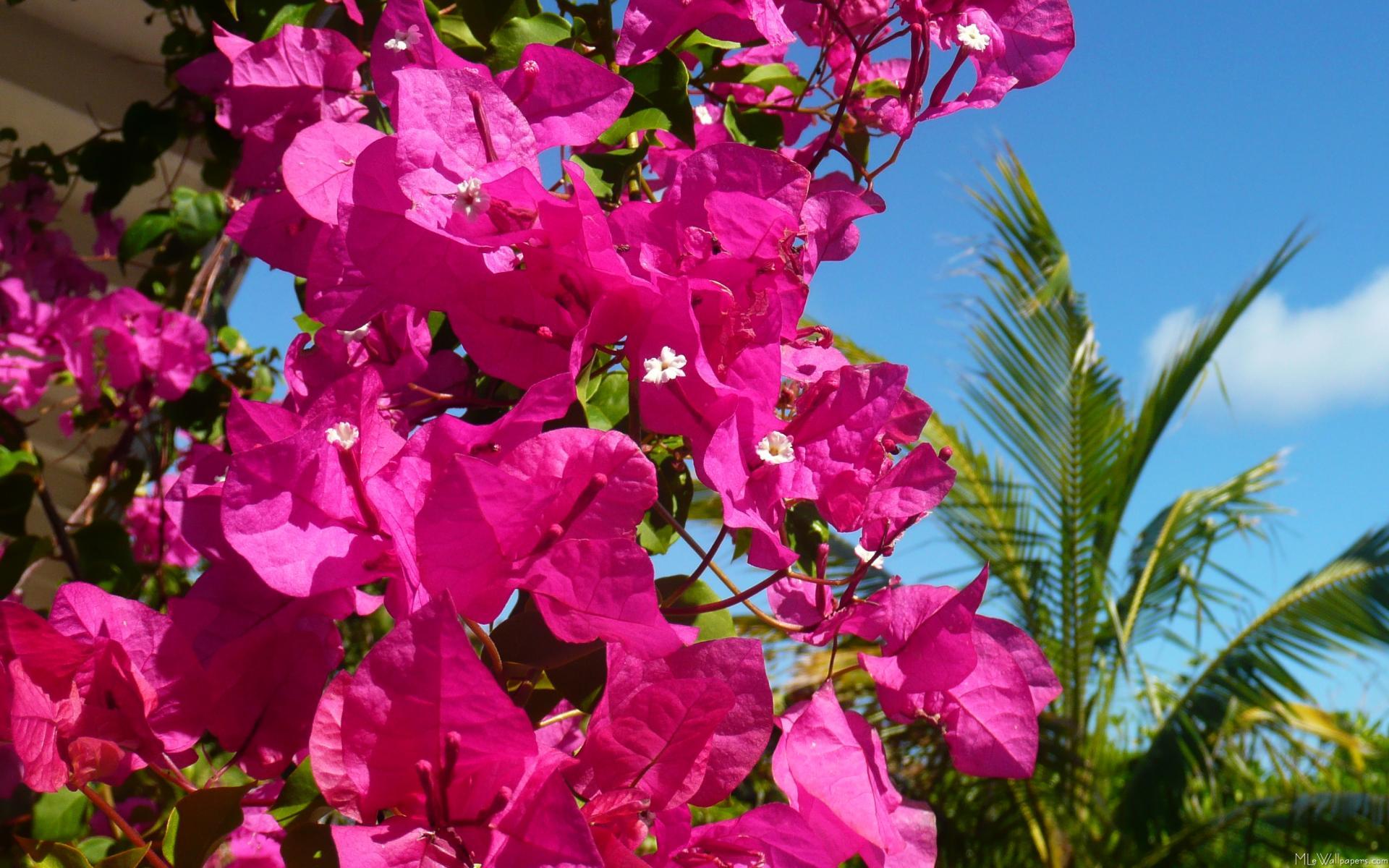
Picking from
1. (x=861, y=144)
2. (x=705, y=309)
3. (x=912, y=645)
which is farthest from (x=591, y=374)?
(x=861, y=144)

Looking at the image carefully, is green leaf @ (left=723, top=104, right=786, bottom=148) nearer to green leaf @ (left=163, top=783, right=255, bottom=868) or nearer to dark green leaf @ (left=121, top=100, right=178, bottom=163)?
green leaf @ (left=163, top=783, right=255, bottom=868)

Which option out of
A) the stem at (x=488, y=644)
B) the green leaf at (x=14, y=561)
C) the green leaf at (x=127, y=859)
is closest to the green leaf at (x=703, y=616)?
the stem at (x=488, y=644)

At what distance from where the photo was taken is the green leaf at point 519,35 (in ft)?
1.74

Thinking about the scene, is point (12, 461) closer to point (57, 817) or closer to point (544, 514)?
point (57, 817)

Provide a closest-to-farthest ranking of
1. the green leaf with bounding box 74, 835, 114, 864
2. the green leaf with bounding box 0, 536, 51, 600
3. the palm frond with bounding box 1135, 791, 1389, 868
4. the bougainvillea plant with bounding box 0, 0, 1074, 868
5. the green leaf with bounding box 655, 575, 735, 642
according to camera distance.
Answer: the bougainvillea plant with bounding box 0, 0, 1074, 868 < the green leaf with bounding box 655, 575, 735, 642 < the green leaf with bounding box 74, 835, 114, 864 < the green leaf with bounding box 0, 536, 51, 600 < the palm frond with bounding box 1135, 791, 1389, 868

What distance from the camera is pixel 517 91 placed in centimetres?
45

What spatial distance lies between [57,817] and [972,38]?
2.75 ft

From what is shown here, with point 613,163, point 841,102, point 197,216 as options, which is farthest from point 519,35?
point 197,216

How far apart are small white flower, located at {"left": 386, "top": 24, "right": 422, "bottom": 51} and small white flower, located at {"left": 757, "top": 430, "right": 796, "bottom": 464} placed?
0.25 m

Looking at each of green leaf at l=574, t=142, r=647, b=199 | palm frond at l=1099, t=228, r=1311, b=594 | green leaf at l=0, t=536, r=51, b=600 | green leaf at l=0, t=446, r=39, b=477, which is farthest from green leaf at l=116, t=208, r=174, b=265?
palm frond at l=1099, t=228, r=1311, b=594

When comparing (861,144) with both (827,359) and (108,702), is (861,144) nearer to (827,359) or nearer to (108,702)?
(827,359)

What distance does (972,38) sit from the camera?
46 cm

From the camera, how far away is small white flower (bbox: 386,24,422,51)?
46 cm

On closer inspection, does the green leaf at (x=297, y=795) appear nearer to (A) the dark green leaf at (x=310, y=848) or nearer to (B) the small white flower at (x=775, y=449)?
(A) the dark green leaf at (x=310, y=848)
